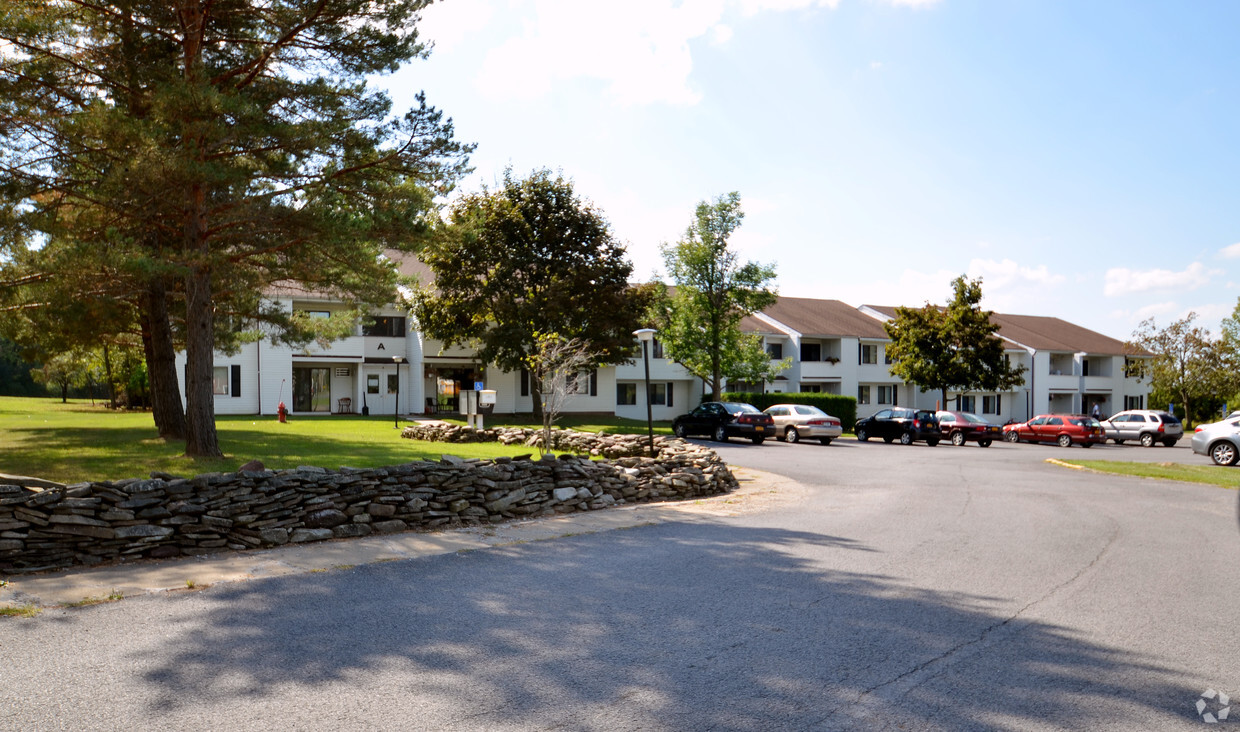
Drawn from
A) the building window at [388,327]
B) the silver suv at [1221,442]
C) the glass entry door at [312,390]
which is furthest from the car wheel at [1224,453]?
the glass entry door at [312,390]

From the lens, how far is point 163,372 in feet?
59.4

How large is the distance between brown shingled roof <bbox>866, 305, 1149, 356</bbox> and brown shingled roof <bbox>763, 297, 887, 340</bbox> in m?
3.74

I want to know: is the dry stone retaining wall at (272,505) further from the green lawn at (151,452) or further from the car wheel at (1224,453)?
the car wheel at (1224,453)

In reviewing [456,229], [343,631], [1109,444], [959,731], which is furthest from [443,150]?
[1109,444]

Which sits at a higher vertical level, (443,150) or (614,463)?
(443,150)

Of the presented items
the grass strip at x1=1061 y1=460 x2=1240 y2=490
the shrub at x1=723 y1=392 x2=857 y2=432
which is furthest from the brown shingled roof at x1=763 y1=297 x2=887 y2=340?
the grass strip at x1=1061 y1=460 x2=1240 y2=490

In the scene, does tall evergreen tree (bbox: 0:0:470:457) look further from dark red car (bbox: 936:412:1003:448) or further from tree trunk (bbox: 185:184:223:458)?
dark red car (bbox: 936:412:1003:448)

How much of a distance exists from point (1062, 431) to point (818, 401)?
11.8 meters

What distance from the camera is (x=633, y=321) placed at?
37.2 metres

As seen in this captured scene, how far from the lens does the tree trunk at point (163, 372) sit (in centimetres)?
1764

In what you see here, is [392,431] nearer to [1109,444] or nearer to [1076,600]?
[1076,600]

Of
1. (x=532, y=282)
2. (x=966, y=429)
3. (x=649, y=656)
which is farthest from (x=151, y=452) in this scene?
(x=966, y=429)

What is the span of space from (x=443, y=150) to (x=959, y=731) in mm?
12189

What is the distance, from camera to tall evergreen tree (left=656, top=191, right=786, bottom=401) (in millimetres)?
41906
